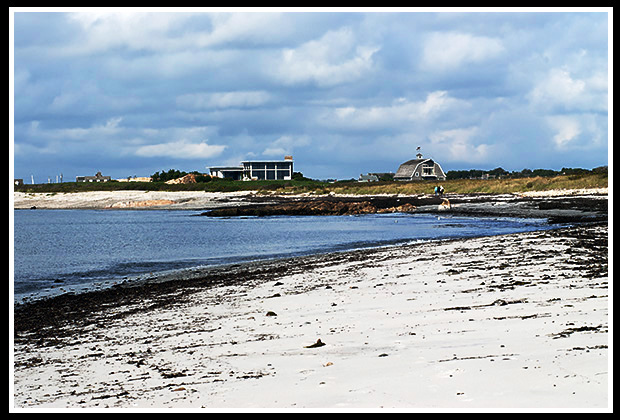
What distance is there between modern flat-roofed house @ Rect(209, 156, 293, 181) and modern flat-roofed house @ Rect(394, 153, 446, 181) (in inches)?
1122

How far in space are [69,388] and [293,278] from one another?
9.21 meters

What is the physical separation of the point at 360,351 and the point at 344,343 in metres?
0.54

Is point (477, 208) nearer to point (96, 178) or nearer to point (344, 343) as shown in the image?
point (344, 343)

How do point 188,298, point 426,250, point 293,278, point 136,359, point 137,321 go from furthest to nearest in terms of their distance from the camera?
point 426,250 → point 293,278 → point 188,298 → point 137,321 → point 136,359

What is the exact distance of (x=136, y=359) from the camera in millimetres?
8734

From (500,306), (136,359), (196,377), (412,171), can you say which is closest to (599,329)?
(500,306)

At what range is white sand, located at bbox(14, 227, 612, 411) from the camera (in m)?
6.16

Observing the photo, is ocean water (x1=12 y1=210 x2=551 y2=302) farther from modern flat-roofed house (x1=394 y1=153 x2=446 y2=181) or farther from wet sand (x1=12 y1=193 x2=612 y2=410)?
modern flat-roofed house (x1=394 y1=153 x2=446 y2=181)

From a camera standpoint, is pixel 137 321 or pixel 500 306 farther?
pixel 137 321

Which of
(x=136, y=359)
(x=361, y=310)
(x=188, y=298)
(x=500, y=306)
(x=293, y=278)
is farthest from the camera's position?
(x=293, y=278)

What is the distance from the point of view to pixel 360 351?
26.1 feet

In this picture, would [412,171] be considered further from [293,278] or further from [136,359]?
[136,359]

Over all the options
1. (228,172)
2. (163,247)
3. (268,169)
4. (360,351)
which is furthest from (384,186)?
(360,351)

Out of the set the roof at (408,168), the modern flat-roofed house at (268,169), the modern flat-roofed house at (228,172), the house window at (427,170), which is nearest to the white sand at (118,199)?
the roof at (408,168)
